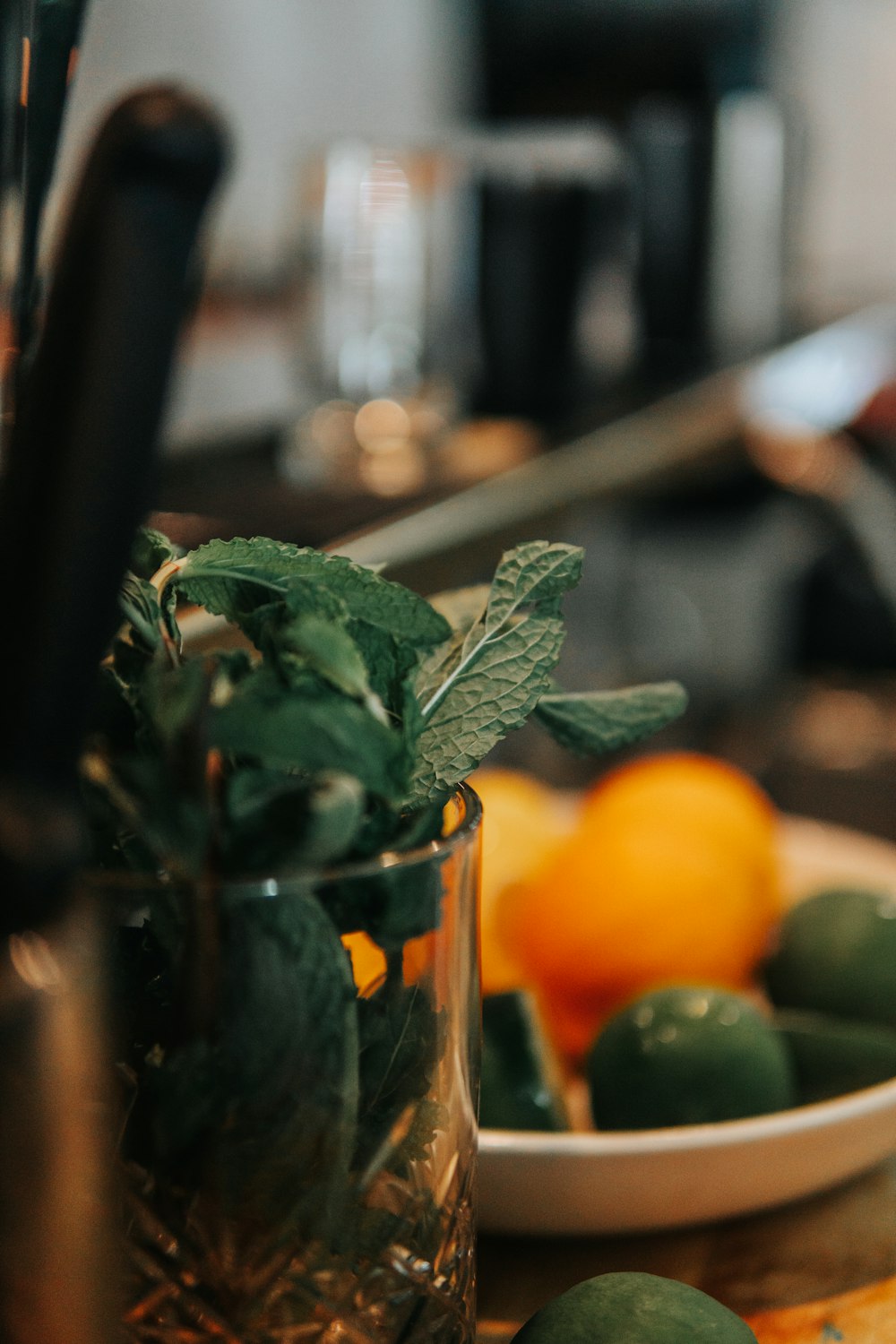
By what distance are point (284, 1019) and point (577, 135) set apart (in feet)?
3.34

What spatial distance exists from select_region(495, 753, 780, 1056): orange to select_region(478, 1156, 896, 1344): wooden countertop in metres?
0.08

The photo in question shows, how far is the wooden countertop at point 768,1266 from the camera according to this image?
1.04 feet

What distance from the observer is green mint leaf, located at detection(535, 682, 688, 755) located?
277 mm

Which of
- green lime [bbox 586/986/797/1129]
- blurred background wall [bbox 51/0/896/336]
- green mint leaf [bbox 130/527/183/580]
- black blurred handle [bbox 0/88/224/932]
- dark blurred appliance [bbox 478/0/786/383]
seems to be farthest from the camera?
blurred background wall [bbox 51/0/896/336]

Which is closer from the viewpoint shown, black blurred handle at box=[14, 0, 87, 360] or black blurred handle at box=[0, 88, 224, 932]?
black blurred handle at box=[0, 88, 224, 932]

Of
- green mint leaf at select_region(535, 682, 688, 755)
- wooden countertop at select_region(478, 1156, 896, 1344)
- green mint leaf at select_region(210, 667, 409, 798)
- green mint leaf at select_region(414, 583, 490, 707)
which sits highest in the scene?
green mint leaf at select_region(210, 667, 409, 798)

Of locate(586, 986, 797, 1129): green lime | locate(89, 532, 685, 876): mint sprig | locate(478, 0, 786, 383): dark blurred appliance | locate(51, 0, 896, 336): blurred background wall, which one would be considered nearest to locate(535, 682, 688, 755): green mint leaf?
locate(89, 532, 685, 876): mint sprig

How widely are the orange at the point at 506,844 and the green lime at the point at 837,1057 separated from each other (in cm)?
9

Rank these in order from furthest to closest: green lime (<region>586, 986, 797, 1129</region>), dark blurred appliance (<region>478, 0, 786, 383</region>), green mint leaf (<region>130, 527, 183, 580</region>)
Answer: dark blurred appliance (<region>478, 0, 786, 383</region>)
green lime (<region>586, 986, 797, 1129</region>)
green mint leaf (<region>130, 527, 183, 580</region>)

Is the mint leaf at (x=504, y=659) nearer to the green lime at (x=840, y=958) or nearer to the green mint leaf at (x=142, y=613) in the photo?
the green mint leaf at (x=142, y=613)

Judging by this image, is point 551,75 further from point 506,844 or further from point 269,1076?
point 269,1076

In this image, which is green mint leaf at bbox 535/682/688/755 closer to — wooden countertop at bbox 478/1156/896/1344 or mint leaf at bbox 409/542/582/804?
mint leaf at bbox 409/542/582/804

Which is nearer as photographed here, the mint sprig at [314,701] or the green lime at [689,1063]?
the mint sprig at [314,701]

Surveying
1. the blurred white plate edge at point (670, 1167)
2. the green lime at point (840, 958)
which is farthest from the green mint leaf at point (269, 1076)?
the green lime at point (840, 958)
